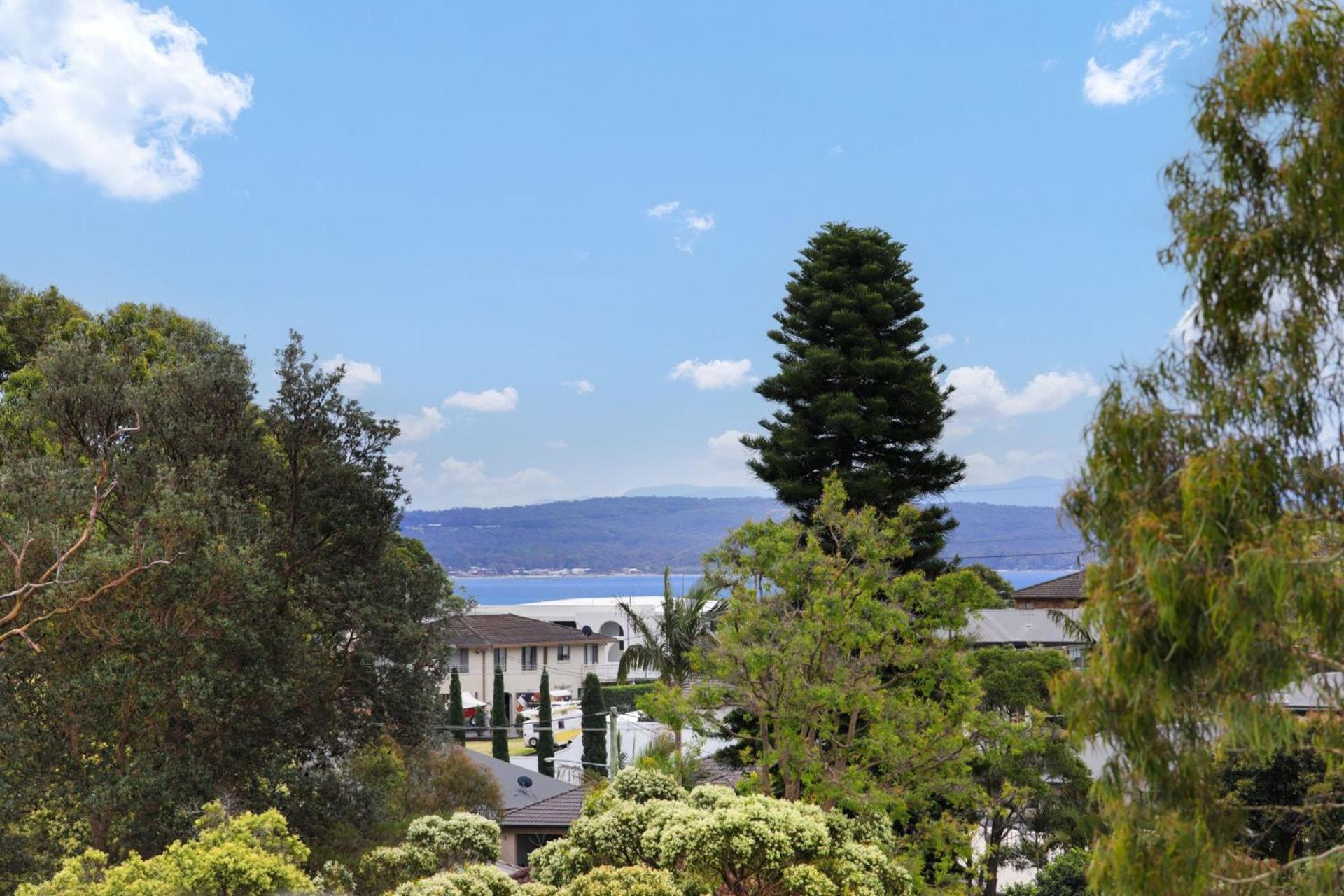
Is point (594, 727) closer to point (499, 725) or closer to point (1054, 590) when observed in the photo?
point (499, 725)

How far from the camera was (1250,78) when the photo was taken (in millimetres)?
4938

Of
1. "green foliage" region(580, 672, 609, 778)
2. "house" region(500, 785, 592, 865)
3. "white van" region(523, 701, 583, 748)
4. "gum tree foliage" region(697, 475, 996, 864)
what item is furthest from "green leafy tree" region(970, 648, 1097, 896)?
"white van" region(523, 701, 583, 748)

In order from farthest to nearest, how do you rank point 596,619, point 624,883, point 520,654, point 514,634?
point 596,619 < point 514,634 < point 520,654 < point 624,883

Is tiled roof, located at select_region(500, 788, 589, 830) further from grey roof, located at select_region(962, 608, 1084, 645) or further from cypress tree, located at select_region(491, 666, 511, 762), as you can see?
grey roof, located at select_region(962, 608, 1084, 645)

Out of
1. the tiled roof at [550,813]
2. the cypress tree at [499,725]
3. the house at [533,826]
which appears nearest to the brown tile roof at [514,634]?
the cypress tree at [499,725]

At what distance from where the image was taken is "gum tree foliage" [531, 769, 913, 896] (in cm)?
888

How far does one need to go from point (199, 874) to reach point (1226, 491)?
8.07 meters

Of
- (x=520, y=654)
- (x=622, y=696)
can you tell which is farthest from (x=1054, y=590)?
(x=520, y=654)

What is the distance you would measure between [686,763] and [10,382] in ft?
35.2

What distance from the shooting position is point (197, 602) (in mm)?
13141

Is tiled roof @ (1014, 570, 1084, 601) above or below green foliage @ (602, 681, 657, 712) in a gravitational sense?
above

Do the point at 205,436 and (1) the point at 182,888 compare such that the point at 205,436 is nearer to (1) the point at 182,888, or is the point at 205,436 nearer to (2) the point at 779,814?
(1) the point at 182,888

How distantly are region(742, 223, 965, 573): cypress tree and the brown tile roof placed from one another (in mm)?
26148

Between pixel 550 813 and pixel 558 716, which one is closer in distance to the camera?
pixel 550 813
